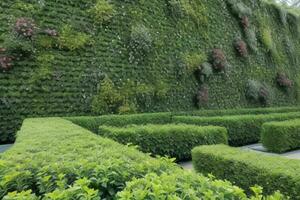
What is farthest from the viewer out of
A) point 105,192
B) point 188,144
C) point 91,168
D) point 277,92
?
point 277,92

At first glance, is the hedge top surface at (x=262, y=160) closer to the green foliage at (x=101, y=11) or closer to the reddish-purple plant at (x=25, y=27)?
the reddish-purple plant at (x=25, y=27)

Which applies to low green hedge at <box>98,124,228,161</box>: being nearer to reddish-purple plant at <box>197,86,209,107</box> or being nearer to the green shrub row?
the green shrub row

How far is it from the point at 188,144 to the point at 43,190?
19.7ft

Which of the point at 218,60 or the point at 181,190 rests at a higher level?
the point at 218,60

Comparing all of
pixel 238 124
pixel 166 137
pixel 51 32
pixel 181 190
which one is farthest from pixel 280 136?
pixel 181 190

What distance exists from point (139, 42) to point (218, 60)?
4811 mm

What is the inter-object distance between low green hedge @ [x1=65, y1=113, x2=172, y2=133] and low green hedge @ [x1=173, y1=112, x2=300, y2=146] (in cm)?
56

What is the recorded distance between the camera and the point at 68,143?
400 centimetres

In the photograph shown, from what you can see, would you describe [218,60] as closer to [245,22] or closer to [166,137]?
[245,22]

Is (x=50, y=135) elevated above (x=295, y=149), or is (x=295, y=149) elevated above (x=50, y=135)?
(x=50, y=135)

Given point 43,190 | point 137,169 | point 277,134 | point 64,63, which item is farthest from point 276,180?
point 64,63

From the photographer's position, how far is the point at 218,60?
15.8 m

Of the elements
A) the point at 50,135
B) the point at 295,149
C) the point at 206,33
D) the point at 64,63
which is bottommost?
the point at 295,149

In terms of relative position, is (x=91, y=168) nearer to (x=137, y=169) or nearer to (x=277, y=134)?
(x=137, y=169)
